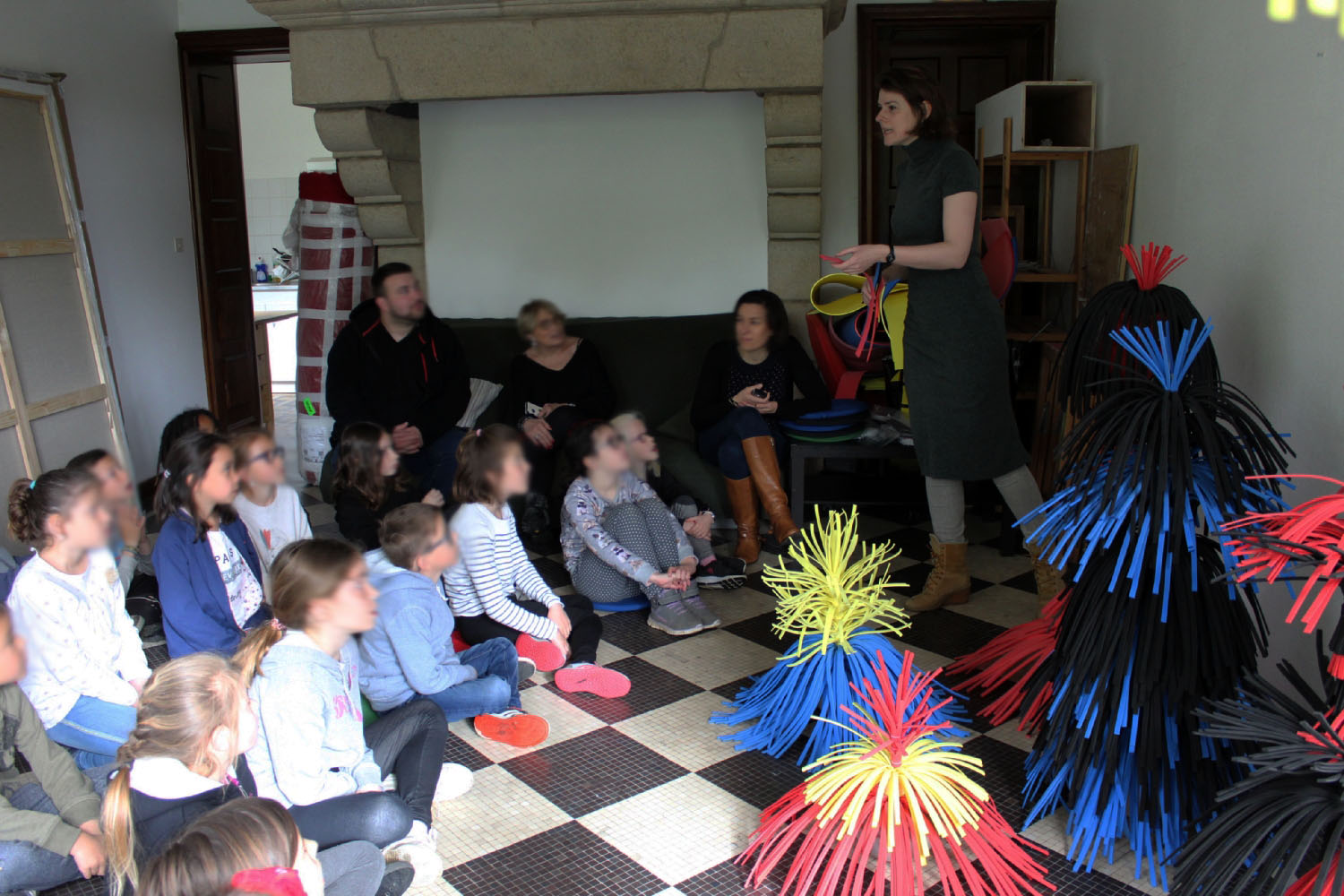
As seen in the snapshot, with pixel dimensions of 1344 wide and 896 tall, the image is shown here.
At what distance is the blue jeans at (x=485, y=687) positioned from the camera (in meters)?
2.54

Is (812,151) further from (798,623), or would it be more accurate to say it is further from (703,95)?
(798,623)

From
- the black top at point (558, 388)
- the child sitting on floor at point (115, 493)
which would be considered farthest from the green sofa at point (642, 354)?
the child sitting on floor at point (115, 493)

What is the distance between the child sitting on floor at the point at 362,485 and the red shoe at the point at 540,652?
1.79 ft

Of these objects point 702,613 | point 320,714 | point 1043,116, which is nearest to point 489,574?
point 702,613

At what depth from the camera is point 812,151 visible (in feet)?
13.7

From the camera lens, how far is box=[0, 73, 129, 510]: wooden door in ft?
12.7

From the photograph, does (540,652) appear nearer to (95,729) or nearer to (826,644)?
(826,644)

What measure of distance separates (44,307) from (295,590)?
2834 mm

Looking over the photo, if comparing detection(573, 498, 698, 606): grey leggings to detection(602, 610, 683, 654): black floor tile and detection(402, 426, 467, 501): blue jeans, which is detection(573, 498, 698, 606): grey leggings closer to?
detection(602, 610, 683, 654): black floor tile

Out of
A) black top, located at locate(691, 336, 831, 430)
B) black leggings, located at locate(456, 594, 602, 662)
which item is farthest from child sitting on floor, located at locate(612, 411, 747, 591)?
black leggings, located at locate(456, 594, 602, 662)

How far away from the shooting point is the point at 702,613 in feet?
10.5

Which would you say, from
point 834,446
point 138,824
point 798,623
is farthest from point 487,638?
Result: point 834,446

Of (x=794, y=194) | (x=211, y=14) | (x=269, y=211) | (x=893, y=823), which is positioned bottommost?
(x=893, y=823)

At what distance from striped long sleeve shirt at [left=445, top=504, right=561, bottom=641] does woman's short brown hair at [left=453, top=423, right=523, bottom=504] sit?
3cm
